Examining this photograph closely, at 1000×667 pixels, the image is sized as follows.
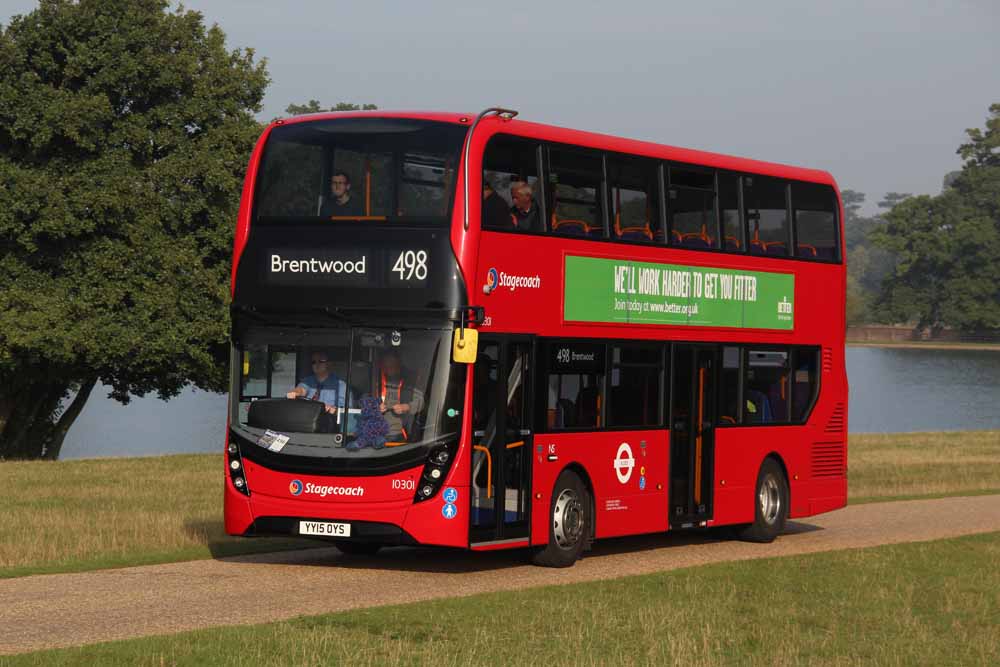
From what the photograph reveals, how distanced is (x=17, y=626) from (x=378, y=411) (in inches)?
165

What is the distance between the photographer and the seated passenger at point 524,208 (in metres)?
16.5

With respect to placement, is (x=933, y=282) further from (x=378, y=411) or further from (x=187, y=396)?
(x=378, y=411)

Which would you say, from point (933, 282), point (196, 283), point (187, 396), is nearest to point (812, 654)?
point (196, 283)

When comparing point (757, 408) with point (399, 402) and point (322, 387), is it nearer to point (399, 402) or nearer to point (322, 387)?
point (399, 402)

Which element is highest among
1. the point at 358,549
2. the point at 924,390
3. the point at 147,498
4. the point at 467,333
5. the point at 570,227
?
the point at 924,390

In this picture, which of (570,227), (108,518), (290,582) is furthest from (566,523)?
(108,518)

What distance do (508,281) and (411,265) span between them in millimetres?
1017

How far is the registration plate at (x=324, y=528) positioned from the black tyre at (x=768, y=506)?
22.0 ft

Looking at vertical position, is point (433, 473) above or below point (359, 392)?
below

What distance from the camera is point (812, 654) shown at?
39.8ft

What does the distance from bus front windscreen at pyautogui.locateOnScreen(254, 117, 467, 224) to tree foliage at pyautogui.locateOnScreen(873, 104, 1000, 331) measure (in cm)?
12045

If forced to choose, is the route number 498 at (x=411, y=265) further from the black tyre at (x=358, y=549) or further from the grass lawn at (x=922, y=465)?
the grass lawn at (x=922, y=465)

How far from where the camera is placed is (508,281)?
16.3 meters

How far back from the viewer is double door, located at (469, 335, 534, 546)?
52.6ft
